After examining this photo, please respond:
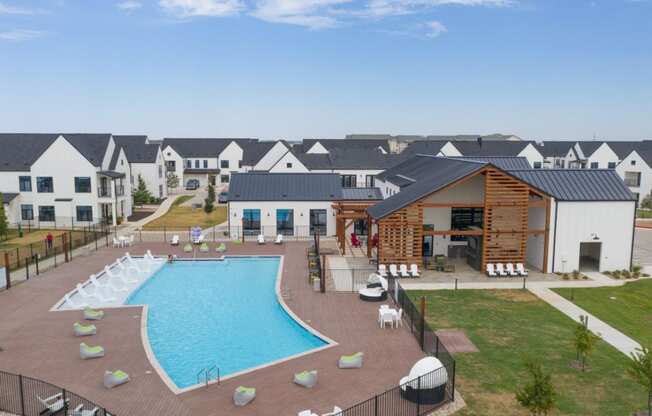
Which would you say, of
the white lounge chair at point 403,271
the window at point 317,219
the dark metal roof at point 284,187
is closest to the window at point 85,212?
the dark metal roof at point 284,187

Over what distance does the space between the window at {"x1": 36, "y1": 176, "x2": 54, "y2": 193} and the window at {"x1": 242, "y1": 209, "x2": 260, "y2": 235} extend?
770 inches

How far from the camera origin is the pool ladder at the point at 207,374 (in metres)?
15.4

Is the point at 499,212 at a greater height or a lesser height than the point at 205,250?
greater

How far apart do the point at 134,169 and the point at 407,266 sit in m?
46.5

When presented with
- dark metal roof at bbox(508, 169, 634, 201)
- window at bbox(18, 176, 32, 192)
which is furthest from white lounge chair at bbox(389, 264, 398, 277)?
window at bbox(18, 176, 32, 192)

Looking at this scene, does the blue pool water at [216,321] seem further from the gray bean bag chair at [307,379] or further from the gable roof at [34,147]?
the gable roof at [34,147]

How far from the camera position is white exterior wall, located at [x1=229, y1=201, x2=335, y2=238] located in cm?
4059

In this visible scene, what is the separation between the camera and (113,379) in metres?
14.8

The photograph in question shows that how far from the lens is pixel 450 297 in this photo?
24266 millimetres

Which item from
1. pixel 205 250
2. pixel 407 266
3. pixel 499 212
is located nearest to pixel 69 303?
pixel 205 250

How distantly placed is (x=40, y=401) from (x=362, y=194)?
33731 millimetres

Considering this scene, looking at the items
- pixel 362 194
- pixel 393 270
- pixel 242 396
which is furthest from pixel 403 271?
pixel 362 194

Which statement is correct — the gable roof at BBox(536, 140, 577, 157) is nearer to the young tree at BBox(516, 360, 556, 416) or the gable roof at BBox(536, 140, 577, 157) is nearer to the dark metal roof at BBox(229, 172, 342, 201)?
the dark metal roof at BBox(229, 172, 342, 201)

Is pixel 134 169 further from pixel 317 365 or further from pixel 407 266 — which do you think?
pixel 317 365
